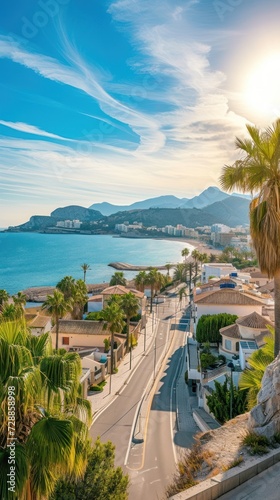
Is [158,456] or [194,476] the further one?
[158,456]

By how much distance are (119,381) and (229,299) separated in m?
15.1

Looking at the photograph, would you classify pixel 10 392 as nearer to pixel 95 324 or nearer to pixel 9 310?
pixel 9 310

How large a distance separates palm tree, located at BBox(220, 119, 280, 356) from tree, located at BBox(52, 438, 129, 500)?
23.1 ft

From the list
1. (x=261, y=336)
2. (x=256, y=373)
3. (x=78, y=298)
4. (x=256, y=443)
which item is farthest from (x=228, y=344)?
(x=256, y=443)

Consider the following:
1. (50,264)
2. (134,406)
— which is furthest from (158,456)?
(50,264)

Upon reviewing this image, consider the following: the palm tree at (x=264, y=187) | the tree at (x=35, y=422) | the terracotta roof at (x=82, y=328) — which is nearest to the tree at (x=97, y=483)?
the tree at (x=35, y=422)

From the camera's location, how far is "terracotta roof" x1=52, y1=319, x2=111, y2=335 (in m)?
42.3

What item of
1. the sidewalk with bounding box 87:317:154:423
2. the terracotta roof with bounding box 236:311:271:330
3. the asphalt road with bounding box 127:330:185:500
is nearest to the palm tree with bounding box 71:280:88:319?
the sidewalk with bounding box 87:317:154:423

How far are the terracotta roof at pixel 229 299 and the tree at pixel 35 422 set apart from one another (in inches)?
1418

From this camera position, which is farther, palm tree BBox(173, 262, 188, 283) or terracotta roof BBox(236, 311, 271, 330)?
palm tree BBox(173, 262, 188, 283)

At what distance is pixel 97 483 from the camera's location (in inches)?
382

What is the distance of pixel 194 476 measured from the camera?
21.5ft

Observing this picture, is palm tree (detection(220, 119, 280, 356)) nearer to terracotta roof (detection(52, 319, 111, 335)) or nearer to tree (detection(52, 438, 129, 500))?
tree (detection(52, 438, 129, 500))

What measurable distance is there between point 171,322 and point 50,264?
116 metres
